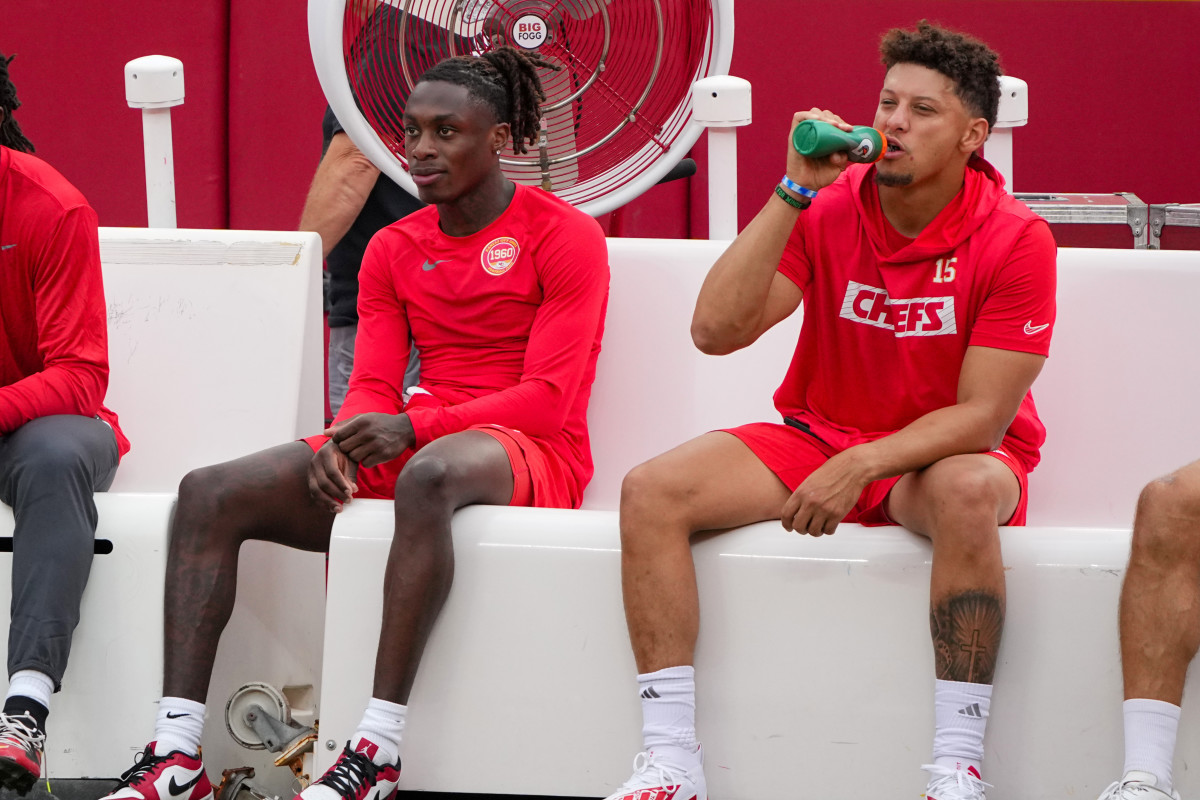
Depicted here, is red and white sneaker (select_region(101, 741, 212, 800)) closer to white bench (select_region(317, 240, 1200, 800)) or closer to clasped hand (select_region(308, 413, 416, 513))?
white bench (select_region(317, 240, 1200, 800))

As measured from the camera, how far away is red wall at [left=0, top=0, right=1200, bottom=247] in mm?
Answer: 3553

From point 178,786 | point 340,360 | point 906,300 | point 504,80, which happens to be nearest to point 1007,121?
point 906,300

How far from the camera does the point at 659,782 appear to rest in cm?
170

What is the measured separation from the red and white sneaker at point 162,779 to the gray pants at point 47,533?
0.17m

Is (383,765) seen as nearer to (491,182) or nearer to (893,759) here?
(893,759)

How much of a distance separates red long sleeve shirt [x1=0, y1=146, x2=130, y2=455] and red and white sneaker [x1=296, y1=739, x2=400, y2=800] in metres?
0.69

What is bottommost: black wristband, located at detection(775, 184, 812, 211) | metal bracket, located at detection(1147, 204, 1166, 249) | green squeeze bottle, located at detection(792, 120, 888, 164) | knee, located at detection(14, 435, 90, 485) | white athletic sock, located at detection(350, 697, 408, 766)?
white athletic sock, located at detection(350, 697, 408, 766)

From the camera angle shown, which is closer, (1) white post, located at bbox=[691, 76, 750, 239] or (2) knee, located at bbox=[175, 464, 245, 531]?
(2) knee, located at bbox=[175, 464, 245, 531]

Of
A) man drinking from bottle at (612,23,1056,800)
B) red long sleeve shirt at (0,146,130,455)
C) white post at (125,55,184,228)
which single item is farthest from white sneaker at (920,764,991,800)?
white post at (125,55,184,228)

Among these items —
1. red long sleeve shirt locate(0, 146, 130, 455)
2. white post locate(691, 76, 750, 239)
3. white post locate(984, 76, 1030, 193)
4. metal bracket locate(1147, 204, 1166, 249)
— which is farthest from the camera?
metal bracket locate(1147, 204, 1166, 249)

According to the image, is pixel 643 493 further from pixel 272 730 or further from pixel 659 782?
pixel 272 730

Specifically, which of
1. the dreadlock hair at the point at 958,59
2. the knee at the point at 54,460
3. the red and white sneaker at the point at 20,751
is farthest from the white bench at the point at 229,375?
the dreadlock hair at the point at 958,59

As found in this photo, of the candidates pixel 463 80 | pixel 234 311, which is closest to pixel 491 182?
pixel 463 80

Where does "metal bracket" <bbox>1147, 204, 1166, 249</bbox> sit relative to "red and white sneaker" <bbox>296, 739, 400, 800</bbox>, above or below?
above
